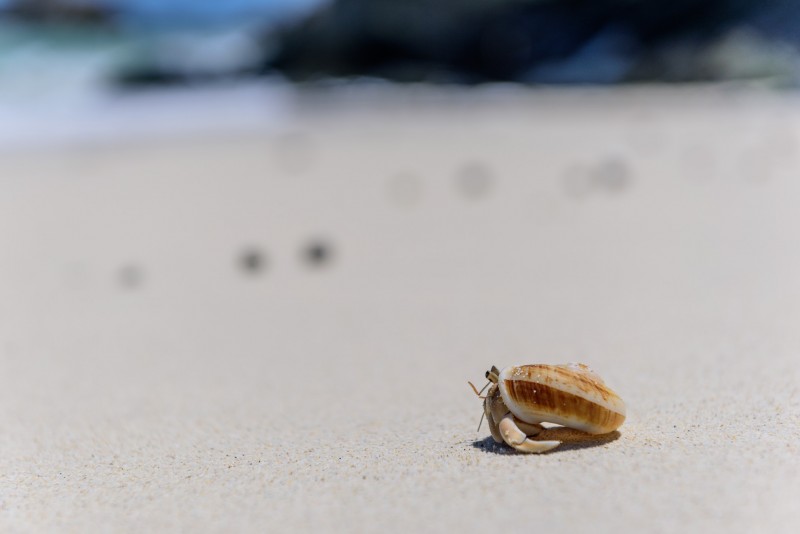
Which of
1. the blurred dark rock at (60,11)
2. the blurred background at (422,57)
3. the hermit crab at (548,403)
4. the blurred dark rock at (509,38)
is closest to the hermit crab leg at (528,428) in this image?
the hermit crab at (548,403)

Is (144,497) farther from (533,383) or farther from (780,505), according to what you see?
(780,505)

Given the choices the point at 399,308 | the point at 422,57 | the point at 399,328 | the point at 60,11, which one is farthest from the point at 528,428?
the point at 60,11

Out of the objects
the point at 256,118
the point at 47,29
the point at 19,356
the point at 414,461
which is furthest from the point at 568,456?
the point at 47,29

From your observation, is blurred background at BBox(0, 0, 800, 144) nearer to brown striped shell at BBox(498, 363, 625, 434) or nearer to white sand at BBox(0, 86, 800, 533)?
white sand at BBox(0, 86, 800, 533)

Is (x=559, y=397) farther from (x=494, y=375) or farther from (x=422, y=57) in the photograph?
(x=422, y=57)

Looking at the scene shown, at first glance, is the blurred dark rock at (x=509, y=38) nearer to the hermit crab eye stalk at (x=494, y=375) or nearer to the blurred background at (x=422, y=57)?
the blurred background at (x=422, y=57)

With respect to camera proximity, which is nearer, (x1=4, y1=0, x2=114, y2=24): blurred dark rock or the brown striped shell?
the brown striped shell

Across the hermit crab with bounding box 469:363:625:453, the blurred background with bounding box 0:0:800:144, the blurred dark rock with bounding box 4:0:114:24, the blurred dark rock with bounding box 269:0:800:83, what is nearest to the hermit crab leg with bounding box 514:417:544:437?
the hermit crab with bounding box 469:363:625:453
